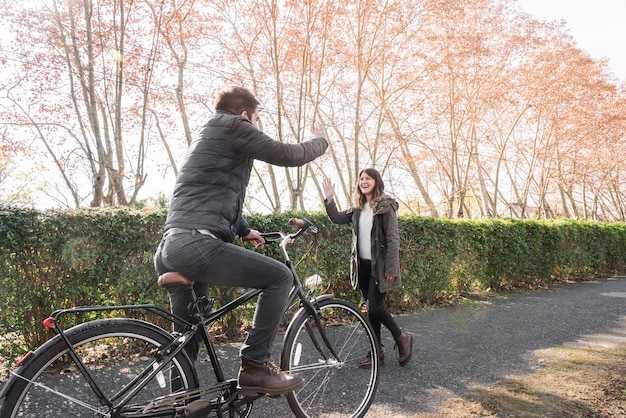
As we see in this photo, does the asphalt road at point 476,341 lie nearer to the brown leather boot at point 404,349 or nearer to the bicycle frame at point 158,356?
the brown leather boot at point 404,349

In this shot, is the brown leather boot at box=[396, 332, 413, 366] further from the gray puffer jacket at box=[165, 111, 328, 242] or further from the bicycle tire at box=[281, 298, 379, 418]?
the gray puffer jacket at box=[165, 111, 328, 242]

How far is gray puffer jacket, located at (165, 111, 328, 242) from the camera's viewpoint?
7.62ft

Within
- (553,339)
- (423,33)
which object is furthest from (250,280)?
(423,33)

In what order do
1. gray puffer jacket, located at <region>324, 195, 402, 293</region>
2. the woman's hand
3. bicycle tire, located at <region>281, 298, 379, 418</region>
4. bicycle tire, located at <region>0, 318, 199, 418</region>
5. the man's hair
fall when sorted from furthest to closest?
1. gray puffer jacket, located at <region>324, 195, 402, 293</region>
2. the woman's hand
3. bicycle tire, located at <region>281, 298, 379, 418</region>
4. the man's hair
5. bicycle tire, located at <region>0, 318, 199, 418</region>

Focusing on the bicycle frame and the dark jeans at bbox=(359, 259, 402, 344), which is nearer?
the bicycle frame

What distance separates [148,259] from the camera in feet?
15.4

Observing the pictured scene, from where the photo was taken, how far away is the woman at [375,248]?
14.1 ft

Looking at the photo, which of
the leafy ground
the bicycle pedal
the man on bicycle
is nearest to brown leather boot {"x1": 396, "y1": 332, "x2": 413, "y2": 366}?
the leafy ground

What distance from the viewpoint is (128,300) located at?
463cm

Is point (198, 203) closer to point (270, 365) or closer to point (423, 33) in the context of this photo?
point (270, 365)

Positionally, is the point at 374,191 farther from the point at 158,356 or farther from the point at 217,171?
the point at 158,356

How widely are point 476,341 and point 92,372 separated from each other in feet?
15.6

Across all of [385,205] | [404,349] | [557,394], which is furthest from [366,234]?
[557,394]

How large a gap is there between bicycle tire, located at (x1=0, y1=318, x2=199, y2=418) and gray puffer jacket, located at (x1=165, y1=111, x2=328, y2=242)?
2.01ft
